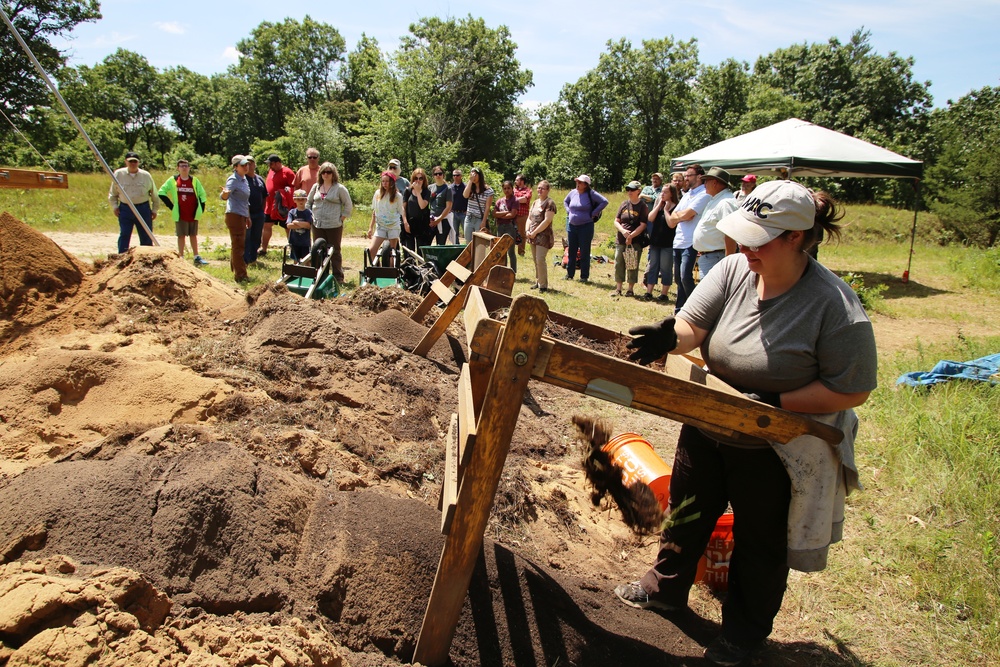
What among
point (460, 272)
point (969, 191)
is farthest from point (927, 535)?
point (969, 191)

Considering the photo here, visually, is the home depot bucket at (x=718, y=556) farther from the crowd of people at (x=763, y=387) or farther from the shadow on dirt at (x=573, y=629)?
the crowd of people at (x=763, y=387)

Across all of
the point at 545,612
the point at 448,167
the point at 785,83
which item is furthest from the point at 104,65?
the point at 545,612

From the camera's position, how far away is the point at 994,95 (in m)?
47.2

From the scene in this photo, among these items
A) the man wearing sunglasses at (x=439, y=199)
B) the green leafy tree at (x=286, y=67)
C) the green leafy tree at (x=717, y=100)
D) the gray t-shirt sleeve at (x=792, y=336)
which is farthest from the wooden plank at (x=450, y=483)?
the green leafy tree at (x=286, y=67)

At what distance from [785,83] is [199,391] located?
6116 cm

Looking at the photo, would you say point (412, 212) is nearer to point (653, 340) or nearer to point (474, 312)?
point (474, 312)

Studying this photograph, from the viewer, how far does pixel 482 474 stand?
6.84ft

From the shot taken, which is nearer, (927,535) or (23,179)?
(927,535)

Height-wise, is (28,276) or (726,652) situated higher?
(28,276)

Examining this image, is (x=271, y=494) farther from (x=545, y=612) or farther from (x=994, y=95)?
(x=994, y=95)

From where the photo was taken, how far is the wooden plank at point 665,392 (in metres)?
1.96

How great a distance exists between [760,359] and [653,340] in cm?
39

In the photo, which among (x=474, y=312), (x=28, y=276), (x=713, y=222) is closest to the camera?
(x=474, y=312)

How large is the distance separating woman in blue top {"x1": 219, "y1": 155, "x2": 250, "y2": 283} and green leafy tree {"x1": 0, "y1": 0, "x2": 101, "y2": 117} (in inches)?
993
